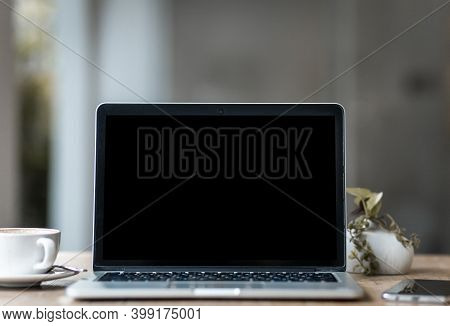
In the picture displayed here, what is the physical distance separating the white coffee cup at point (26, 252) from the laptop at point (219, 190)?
0.07 meters

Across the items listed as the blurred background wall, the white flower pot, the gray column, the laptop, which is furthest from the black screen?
the blurred background wall

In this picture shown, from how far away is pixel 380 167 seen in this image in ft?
9.87

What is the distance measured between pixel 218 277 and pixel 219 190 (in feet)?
0.48

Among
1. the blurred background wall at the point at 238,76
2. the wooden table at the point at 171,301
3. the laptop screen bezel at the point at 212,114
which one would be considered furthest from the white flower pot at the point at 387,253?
the blurred background wall at the point at 238,76

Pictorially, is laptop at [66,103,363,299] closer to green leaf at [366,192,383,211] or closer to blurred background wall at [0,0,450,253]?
green leaf at [366,192,383,211]

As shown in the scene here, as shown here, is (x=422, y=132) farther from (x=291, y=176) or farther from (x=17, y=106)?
(x=291, y=176)

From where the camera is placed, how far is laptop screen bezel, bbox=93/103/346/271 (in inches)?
41.1

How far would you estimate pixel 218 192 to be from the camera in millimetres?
1075

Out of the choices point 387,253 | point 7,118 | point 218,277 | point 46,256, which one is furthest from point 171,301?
point 7,118
